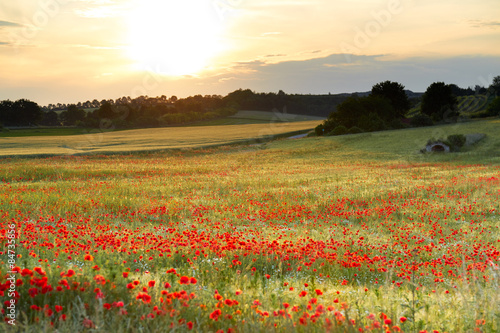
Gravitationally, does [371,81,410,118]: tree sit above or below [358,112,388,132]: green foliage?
above

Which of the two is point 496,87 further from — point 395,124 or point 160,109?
point 160,109

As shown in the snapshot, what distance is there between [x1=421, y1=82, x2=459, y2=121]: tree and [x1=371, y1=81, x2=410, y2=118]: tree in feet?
15.8

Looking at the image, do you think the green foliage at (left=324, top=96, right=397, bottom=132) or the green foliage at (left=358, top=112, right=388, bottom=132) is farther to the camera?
the green foliage at (left=324, top=96, right=397, bottom=132)

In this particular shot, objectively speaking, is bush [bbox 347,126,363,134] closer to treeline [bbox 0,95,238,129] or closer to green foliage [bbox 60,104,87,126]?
treeline [bbox 0,95,238,129]

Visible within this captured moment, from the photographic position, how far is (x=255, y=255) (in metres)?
8.51

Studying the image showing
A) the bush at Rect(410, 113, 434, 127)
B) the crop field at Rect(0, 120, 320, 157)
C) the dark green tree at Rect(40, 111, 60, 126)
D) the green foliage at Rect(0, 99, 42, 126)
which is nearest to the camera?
the crop field at Rect(0, 120, 320, 157)

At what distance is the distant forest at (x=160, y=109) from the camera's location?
113375mm

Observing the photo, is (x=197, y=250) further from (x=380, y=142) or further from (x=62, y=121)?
(x=62, y=121)

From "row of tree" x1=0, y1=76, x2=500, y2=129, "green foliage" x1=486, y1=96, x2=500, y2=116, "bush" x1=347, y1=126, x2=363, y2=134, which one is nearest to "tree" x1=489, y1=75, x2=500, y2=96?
"row of tree" x1=0, y1=76, x2=500, y2=129

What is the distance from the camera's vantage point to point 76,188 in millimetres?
18922

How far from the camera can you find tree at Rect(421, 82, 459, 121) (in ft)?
277

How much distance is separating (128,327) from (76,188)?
16.7 m

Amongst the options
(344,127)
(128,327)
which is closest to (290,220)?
(128,327)

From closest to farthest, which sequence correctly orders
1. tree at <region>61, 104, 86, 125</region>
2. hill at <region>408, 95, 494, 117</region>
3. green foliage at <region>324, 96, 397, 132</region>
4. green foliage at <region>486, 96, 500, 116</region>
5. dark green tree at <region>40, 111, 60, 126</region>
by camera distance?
green foliage at <region>324, 96, 397, 132</region> → green foliage at <region>486, 96, 500, 116</region> → tree at <region>61, 104, 86, 125</region> → hill at <region>408, 95, 494, 117</region> → dark green tree at <region>40, 111, 60, 126</region>
